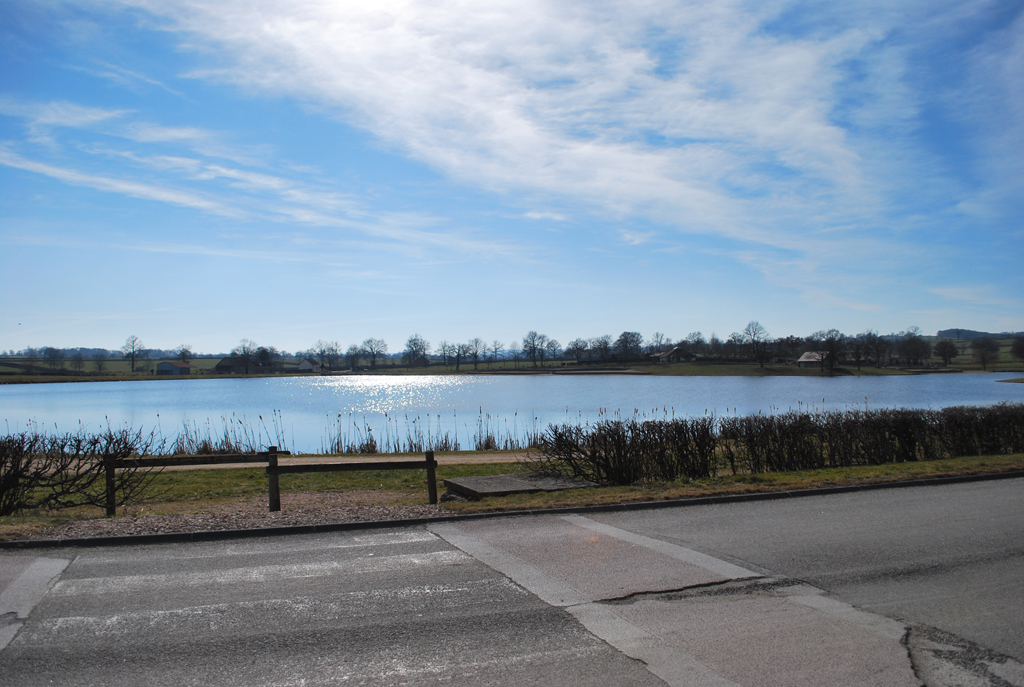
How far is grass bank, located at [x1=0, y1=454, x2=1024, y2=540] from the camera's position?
34.9 ft

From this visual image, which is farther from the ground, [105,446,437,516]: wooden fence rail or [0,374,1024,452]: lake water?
[105,446,437,516]: wooden fence rail

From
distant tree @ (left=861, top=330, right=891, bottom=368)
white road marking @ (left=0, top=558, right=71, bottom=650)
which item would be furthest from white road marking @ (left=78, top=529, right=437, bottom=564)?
distant tree @ (left=861, top=330, right=891, bottom=368)

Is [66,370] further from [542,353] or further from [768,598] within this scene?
[768,598]

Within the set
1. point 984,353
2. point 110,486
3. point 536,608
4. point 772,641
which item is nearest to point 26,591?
point 536,608

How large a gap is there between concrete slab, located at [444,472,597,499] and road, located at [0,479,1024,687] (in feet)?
8.39

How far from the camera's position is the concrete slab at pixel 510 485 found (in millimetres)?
11820

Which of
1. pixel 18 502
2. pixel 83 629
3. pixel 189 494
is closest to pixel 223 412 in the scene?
pixel 189 494

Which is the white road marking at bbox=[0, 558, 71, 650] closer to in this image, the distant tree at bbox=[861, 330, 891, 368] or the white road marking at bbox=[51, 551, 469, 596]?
the white road marking at bbox=[51, 551, 469, 596]

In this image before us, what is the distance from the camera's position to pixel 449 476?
16641mm

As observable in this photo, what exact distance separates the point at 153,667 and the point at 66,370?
15297 cm

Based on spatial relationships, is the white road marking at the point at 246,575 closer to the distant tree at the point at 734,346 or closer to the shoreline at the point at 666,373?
the shoreline at the point at 666,373

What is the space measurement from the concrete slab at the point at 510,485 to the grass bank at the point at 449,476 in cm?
36

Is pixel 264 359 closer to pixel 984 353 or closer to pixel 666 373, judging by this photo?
pixel 666 373

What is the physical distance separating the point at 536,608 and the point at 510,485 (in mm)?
6416
